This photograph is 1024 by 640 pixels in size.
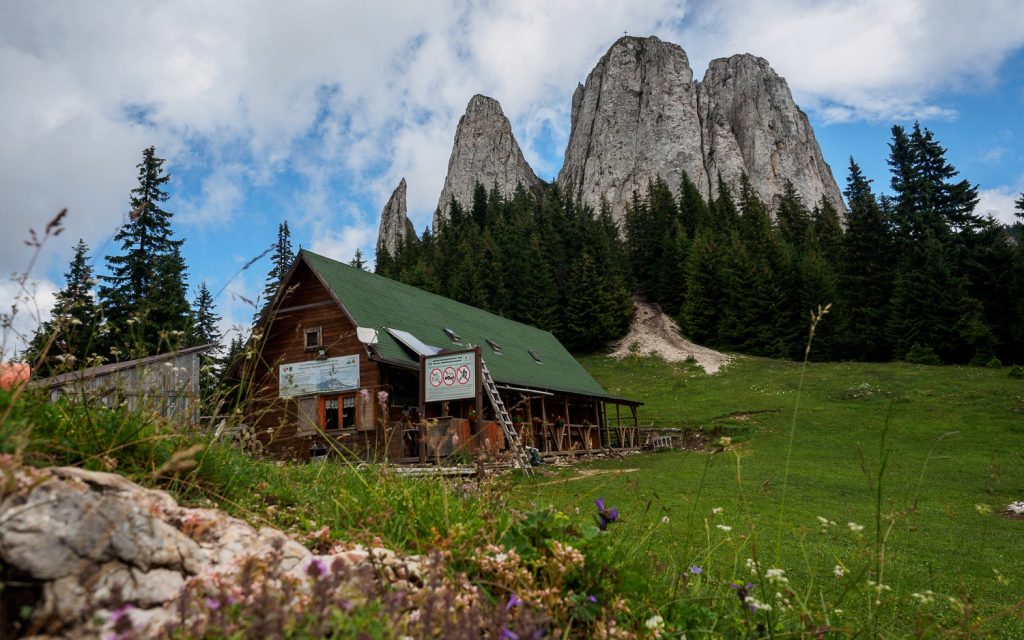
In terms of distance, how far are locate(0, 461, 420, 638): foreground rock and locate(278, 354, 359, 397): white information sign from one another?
63.0 feet

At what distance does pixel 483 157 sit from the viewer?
130m

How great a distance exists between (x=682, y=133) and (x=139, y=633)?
122m

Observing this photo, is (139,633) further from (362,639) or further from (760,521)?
(760,521)

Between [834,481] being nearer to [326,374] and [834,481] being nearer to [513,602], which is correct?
[326,374]

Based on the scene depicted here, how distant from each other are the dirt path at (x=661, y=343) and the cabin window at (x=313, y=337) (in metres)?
34.7

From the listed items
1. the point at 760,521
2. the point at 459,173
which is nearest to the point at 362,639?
the point at 760,521

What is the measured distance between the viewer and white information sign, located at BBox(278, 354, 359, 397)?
2167 centimetres

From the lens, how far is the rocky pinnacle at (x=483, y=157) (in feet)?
424

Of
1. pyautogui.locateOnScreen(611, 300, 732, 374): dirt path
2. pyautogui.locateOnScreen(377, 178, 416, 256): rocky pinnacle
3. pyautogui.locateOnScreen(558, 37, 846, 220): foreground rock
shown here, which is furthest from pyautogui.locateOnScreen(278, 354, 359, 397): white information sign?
pyautogui.locateOnScreen(377, 178, 416, 256): rocky pinnacle

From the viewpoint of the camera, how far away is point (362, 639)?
201 centimetres

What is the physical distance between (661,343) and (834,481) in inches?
1633

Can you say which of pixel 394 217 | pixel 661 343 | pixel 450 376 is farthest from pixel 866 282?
pixel 394 217

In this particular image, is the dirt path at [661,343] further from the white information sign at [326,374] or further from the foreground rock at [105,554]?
the foreground rock at [105,554]

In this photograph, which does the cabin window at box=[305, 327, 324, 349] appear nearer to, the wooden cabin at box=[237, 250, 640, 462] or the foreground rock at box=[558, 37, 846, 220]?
the wooden cabin at box=[237, 250, 640, 462]
